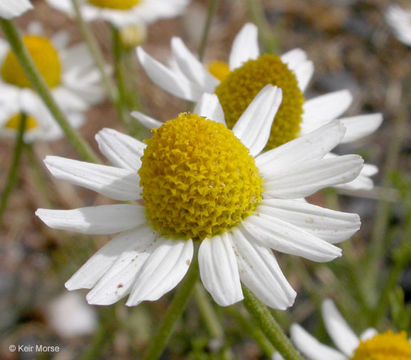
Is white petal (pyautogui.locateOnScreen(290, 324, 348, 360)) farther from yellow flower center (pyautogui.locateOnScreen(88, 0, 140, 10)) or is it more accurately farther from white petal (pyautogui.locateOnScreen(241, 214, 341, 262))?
yellow flower center (pyautogui.locateOnScreen(88, 0, 140, 10))

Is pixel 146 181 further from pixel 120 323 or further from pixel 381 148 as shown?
pixel 381 148

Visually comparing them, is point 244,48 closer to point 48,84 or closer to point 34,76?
point 34,76

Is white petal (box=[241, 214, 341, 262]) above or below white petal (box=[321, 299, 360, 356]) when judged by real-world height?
above

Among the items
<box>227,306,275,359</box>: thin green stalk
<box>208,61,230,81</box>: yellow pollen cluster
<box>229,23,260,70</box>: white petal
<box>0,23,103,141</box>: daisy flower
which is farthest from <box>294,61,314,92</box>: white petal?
<box>0,23,103,141</box>: daisy flower

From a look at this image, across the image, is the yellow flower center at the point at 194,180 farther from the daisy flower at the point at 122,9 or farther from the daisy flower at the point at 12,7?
the daisy flower at the point at 122,9

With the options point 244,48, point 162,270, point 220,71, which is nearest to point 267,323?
point 162,270

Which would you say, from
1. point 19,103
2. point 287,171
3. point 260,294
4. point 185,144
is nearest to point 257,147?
point 287,171
